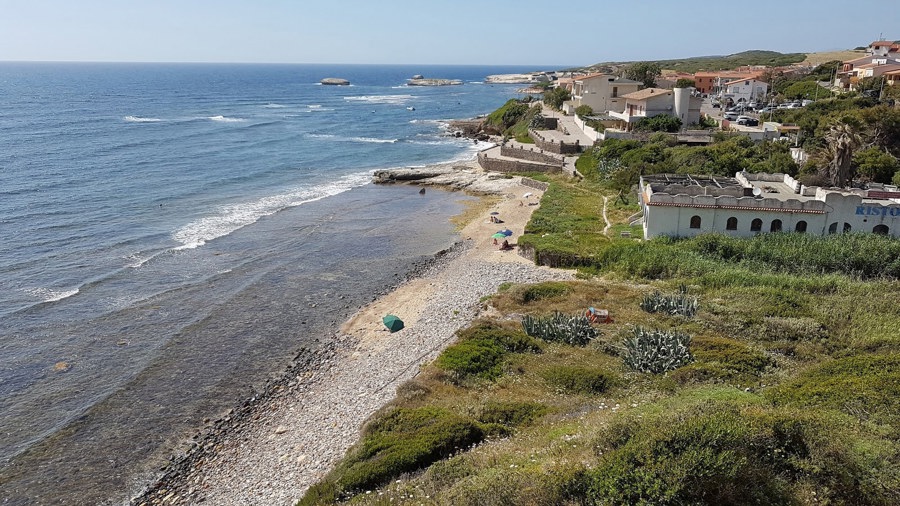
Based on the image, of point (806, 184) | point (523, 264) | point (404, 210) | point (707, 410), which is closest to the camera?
point (707, 410)

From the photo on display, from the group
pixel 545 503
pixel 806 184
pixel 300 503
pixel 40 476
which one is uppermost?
pixel 806 184

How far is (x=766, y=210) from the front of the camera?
3328cm

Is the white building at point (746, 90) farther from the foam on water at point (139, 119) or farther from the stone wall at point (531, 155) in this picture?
the foam on water at point (139, 119)

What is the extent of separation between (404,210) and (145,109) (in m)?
87.9

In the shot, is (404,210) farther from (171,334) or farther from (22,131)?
(22,131)

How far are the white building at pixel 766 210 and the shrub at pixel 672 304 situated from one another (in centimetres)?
891

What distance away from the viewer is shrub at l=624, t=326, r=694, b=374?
20797 mm

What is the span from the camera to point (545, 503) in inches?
474

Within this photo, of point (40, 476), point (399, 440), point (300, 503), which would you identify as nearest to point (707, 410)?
point (399, 440)

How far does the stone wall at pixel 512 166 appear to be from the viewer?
6263cm

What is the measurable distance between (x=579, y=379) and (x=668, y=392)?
2.82 metres

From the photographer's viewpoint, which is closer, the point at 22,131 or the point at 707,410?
the point at 707,410

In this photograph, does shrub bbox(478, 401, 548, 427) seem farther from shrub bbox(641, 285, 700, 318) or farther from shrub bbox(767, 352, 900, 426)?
shrub bbox(641, 285, 700, 318)

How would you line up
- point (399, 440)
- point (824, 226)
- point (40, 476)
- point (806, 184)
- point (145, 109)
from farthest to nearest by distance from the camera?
point (145, 109) < point (806, 184) < point (824, 226) < point (40, 476) < point (399, 440)
